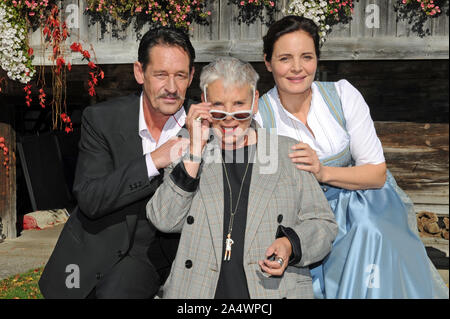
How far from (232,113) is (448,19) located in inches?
147

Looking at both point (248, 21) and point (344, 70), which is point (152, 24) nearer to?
point (248, 21)

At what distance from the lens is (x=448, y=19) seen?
5578 mm

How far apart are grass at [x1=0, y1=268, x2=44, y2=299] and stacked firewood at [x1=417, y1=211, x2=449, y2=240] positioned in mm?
5046

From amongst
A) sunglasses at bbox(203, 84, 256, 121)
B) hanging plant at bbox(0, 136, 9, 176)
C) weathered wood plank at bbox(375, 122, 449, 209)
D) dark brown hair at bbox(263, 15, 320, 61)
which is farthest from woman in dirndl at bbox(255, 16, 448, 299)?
hanging plant at bbox(0, 136, 9, 176)

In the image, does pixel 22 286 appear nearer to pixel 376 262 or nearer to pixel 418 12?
pixel 376 262

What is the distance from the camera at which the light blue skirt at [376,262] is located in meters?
2.89

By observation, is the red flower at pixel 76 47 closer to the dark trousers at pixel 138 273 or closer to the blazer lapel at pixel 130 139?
the blazer lapel at pixel 130 139

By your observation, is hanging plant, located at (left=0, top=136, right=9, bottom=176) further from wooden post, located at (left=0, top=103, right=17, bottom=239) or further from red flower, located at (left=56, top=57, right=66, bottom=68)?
red flower, located at (left=56, top=57, right=66, bottom=68)

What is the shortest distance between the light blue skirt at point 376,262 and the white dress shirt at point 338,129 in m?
0.41

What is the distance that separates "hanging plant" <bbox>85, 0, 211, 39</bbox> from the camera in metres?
5.86

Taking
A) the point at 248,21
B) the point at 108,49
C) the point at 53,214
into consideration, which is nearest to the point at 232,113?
the point at 248,21

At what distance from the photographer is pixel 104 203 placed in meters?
3.03

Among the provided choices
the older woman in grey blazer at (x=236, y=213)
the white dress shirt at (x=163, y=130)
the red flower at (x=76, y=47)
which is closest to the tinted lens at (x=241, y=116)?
the older woman in grey blazer at (x=236, y=213)
